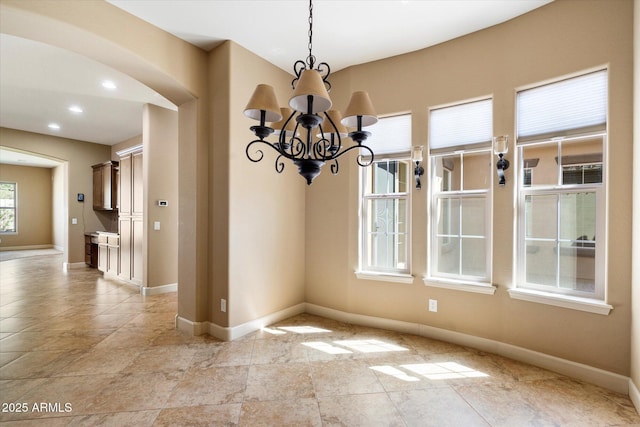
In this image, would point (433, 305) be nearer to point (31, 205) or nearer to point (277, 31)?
point (277, 31)

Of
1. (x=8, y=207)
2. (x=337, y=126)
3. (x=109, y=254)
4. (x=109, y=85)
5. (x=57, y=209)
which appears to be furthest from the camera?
(x=57, y=209)

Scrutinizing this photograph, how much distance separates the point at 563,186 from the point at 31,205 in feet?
46.6

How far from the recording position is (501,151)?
2.69m

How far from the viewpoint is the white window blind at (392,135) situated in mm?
3412

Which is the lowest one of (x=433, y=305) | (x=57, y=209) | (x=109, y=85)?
(x=433, y=305)

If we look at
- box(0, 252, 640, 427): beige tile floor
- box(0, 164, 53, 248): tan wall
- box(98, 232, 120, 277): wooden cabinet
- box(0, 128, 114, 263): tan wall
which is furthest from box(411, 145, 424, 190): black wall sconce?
box(0, 164, 53, 248): tan wall

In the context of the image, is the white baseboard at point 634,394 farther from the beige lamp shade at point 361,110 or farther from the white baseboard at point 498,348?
the beige lamp shade at point 361,110

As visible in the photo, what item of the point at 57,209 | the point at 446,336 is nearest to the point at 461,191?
the point at 446,336

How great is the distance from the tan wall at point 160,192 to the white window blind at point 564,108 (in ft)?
16.3

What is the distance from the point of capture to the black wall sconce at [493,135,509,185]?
2.69m

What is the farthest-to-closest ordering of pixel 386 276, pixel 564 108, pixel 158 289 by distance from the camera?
pixel 158 289
pixel 386 276
pixel 564 108

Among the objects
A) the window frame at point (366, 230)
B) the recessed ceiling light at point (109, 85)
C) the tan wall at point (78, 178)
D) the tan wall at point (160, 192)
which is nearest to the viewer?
the window frame at point (366, 230)

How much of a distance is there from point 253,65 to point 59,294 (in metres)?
4.89

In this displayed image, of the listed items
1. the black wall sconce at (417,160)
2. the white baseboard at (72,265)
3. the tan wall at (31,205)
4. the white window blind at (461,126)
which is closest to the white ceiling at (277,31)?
the white window blind at (461,126)
